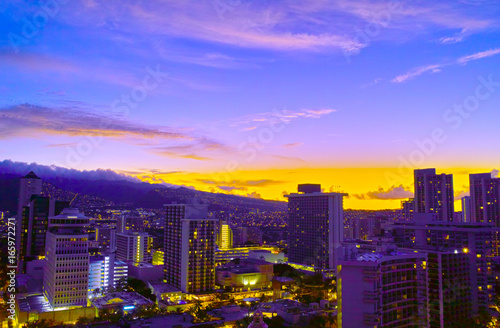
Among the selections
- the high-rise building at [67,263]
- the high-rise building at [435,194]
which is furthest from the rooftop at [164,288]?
the high-rise building at [435,194]

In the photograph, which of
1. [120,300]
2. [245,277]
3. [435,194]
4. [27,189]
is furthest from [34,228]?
[435,194]

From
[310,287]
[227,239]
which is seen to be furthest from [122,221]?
[310,287]

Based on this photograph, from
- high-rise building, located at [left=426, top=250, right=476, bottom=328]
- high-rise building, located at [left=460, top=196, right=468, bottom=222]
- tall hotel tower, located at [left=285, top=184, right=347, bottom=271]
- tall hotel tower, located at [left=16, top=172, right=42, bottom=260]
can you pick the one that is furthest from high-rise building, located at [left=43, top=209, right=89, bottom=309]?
high-rise building, located at [left=460, top=196, right=468, bottom=222]

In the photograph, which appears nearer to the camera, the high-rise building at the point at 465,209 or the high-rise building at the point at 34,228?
the high-rise building at the point at 34,228

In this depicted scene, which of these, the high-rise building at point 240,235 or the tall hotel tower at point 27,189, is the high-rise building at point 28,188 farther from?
the high-rise building at point 240,235

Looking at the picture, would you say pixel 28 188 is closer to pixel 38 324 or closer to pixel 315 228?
pixel 38 324

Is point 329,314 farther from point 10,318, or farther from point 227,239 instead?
point 227,239
